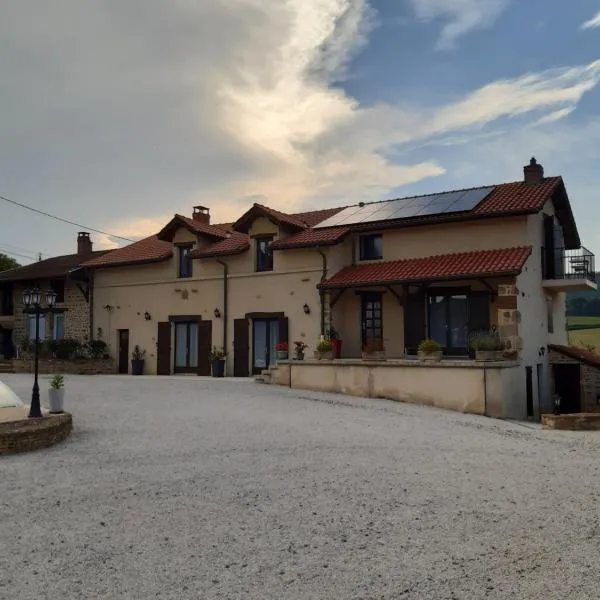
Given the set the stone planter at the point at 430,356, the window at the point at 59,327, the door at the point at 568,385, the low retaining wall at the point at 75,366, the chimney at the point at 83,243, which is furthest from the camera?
the chimney at the point at 83,243

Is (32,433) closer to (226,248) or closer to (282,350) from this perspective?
(282,350)

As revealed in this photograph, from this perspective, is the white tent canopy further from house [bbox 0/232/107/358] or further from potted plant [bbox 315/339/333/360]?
house [bbox 0/232/107/358]

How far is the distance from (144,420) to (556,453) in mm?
8195

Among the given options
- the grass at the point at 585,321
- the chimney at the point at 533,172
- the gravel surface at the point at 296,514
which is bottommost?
the gravel surface at the point at 296,514

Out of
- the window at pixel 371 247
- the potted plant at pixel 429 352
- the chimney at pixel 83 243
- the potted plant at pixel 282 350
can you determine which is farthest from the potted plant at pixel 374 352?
the chimney at pixel 83 243

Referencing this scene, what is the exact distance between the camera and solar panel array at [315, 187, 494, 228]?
20438 mm

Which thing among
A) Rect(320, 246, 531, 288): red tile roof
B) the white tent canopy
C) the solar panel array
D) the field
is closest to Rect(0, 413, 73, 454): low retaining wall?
the white tent canopy

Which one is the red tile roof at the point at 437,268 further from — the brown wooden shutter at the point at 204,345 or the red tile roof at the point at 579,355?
the brown wooden shutter at the point at 204,345

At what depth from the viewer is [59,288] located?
94.2 feet

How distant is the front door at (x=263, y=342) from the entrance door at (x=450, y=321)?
5944 millimetres

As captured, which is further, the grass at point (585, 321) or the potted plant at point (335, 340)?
the grass at point (585, 321)

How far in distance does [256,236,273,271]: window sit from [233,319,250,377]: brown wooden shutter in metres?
2.21

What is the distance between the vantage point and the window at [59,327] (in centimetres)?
2834

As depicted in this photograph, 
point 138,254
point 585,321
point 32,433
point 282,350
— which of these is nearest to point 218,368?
point 282,350
